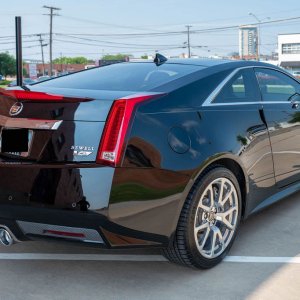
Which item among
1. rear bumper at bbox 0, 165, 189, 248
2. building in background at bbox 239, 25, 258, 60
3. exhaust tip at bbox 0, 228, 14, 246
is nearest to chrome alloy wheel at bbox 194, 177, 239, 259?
rear bumper at bbox 0, 165, 189, 248

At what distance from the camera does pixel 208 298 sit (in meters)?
3.03

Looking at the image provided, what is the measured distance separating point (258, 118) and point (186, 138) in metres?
1.04

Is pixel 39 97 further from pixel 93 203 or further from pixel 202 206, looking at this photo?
pixel 202 206

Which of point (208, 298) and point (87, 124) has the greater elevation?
point (87, 124)

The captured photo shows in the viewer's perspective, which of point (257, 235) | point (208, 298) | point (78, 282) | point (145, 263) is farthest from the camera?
point (257, 235)

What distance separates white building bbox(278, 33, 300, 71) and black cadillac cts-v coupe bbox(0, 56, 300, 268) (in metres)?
99.1

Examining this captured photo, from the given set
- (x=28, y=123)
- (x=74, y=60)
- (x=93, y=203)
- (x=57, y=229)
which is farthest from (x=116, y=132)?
(x=74, y=60)

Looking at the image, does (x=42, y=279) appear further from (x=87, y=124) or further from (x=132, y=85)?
(x=132, y=85)

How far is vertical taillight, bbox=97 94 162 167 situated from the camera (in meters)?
2.80

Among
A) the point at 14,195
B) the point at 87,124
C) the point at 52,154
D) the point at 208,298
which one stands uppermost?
the point at 87,124

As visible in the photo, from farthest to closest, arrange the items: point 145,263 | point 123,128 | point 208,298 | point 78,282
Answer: point 145,263 → point 78,282 → point 208,298 → point 123,128

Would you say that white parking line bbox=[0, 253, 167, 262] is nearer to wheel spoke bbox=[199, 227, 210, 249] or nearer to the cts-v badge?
wheel spoke bbox=[199, 227, 210, 249]

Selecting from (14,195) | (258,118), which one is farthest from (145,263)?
(258,118)

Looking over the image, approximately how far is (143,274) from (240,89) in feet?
5.40
